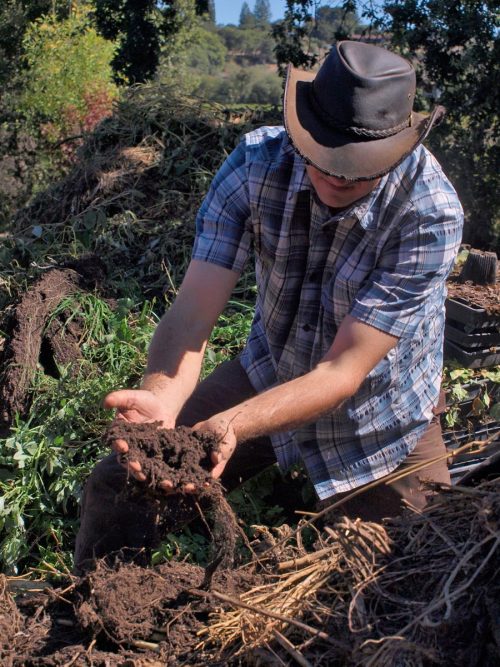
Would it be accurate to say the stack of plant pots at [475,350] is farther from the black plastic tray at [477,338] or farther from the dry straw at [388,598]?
the dry straw at [388,598]

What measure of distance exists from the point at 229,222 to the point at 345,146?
0.65 meters

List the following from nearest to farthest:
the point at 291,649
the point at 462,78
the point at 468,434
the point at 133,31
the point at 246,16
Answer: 1. the point at 291,649
2. the point at 468,434
3. the point at 462,78
4. the point at 133,31
5. the point at 246,16

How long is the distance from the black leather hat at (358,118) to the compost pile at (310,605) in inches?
40.7

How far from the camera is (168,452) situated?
2.47 meters

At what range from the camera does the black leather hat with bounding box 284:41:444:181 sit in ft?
8.29

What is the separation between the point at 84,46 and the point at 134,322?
9.89 m

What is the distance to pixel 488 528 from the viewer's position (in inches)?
82.4

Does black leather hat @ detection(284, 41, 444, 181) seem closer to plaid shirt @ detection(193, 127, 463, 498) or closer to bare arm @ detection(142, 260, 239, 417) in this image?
plaid shirt @ detection(193, 127, 463, 498)

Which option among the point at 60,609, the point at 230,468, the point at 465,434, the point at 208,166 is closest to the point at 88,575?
the point at 60,609

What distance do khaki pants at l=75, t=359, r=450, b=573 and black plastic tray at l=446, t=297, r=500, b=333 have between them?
1805mm

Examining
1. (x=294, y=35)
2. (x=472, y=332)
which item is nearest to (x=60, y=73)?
(x=294, y=35)

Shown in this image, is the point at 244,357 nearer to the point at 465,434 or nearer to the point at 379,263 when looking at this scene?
the point at 379,263

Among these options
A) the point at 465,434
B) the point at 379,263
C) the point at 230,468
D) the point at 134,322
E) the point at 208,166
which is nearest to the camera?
the point at 379,263

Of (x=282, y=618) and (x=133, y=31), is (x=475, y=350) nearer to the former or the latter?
(x=282, y=618)
